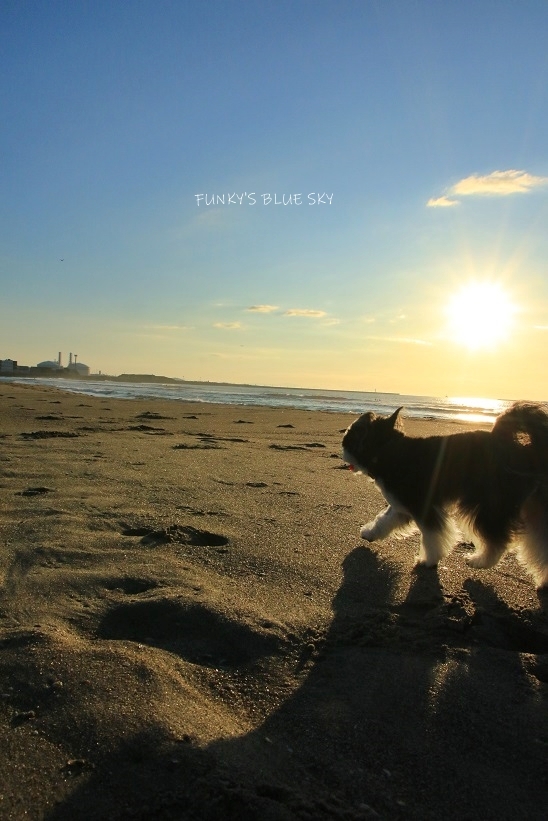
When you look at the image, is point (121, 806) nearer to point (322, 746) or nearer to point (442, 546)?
point (322, 746)

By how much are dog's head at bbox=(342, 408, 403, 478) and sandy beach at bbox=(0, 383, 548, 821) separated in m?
0.58

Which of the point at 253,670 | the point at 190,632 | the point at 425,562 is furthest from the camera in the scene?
the point at 425,562

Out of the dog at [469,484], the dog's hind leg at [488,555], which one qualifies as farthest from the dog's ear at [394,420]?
the dog's hind leg at [488,555]

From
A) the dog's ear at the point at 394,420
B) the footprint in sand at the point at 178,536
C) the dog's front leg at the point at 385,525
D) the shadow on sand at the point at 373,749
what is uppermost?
the dog's ear at the point at 394,420

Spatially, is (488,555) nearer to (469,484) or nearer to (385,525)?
(469,484)

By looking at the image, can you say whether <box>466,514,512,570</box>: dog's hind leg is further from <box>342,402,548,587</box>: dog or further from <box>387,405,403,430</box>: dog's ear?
<box>387,405,403,430</box>: dog's ear

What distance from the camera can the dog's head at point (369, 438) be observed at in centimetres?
558

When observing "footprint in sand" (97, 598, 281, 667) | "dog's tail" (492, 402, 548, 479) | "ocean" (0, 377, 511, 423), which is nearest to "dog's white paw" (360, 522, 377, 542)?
"dog's tail" (492, 402, 548, 479)

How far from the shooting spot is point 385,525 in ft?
17.0

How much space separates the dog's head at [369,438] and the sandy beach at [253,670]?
583mm

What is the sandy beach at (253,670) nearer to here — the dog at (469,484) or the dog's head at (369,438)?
the dog at (469,484)

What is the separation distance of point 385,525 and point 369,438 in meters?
0.86

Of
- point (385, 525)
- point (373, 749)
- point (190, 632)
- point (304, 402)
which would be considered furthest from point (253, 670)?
point (304, 402)

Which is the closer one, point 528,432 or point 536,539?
point 536,539
